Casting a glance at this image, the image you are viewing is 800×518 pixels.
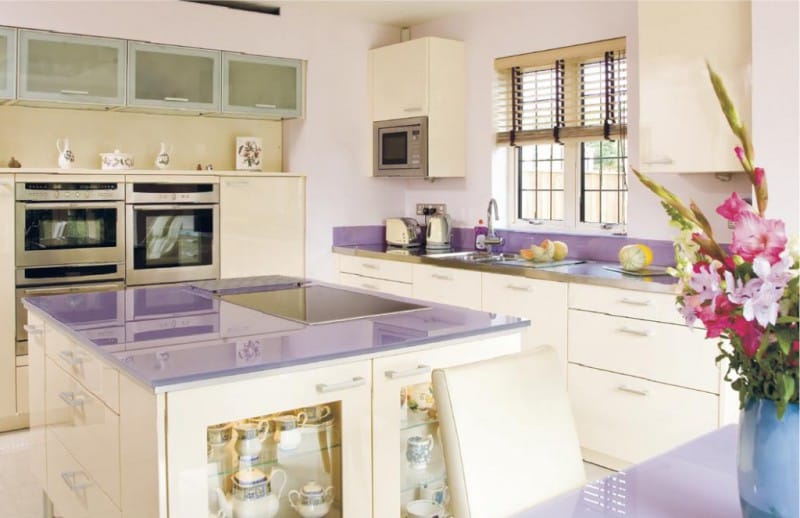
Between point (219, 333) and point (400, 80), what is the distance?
3.32 meters

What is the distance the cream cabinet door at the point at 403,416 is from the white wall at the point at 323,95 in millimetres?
2953

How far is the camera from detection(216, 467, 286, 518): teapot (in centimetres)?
197

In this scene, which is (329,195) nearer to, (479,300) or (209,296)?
(479,300)

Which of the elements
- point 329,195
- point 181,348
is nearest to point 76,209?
point 329,195

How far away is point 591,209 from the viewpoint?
4730mm

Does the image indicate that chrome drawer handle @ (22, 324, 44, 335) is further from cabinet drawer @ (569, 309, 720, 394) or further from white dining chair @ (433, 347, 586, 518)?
cabinet drawer @ (569, 309, 720, 394)

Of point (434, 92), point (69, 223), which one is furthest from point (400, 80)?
point (69, 223)

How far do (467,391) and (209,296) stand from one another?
1.67 metres

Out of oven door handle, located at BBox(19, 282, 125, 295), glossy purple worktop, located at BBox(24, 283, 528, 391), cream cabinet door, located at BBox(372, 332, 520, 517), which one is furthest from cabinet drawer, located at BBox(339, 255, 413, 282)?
cream cabinet door, located at BBox(372, 332, 520, 517)

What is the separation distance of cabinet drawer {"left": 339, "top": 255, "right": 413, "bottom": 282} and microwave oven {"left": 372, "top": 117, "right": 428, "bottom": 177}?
0.63 metres

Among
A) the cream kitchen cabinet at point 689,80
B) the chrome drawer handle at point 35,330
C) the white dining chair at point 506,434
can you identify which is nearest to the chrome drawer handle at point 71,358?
the chrome drawer handle at point 35,330

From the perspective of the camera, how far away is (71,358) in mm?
2426

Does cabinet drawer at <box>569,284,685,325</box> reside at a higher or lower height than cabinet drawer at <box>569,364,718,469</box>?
higher

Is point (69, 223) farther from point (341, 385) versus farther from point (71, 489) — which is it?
point (341, 385)
